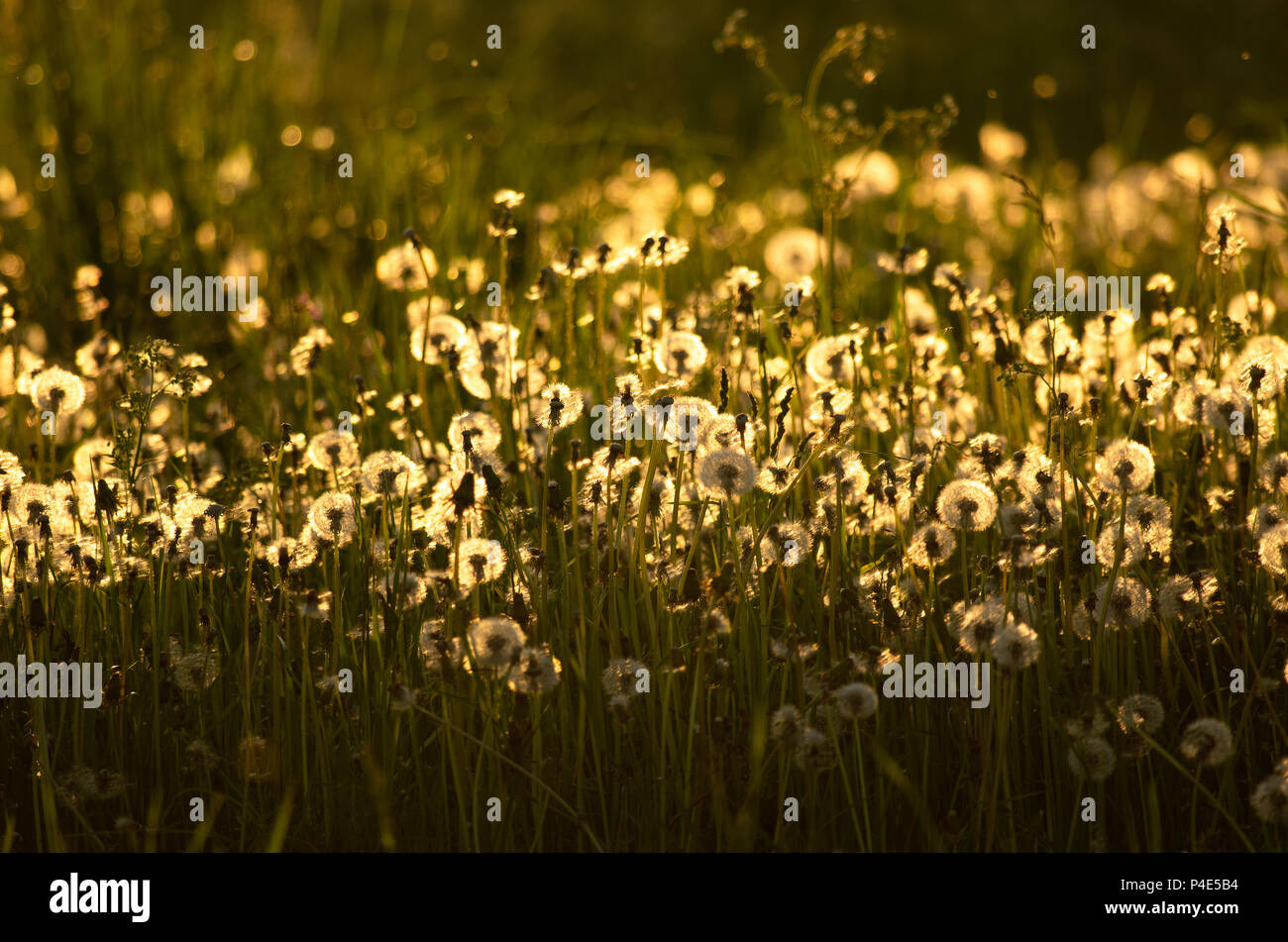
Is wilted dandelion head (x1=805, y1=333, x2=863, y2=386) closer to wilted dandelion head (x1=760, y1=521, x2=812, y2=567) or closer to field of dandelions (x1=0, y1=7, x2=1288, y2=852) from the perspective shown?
field of dandelions (x1=0, y1=7, x2=1288, y2=852)

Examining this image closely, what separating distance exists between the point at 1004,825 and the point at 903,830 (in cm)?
17

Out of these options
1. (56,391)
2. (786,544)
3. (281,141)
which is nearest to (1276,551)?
(786,544)

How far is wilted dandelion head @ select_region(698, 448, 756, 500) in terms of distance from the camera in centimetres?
243

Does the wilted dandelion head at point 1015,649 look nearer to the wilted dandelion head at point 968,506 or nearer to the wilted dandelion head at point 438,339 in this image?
the wilted dandelion head at point 968,506

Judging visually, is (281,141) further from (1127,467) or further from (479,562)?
(1127,467)

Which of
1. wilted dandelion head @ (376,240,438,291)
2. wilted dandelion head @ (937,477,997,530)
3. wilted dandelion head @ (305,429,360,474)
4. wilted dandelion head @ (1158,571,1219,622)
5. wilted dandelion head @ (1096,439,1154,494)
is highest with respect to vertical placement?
wilted dandelion head @ (376,240,438,291)

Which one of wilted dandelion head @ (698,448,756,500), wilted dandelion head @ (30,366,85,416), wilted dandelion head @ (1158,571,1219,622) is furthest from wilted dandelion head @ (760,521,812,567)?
wilted dandelion head @ (30,366,85,416)

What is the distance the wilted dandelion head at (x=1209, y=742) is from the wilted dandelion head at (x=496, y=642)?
1075 mm

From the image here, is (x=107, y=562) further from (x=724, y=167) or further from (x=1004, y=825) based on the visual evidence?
(x=724, y=167)

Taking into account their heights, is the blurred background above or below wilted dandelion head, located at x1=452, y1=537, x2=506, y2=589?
above

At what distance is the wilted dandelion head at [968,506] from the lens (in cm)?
251

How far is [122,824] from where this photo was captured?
219cm

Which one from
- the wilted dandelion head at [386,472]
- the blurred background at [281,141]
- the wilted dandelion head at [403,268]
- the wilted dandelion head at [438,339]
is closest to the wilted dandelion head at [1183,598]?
the blurred background at [281,141]

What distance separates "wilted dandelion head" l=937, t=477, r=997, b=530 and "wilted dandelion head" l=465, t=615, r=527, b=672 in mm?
850
